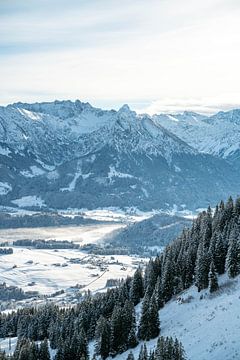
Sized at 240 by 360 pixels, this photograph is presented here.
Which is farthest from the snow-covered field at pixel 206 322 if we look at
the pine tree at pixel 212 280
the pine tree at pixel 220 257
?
the pine tree at pixel 220 257

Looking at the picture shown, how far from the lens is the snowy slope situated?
2514 inches

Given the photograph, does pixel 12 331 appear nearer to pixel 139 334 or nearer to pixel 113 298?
pixel 113 298

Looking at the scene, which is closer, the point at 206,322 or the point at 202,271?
the point at 206,322

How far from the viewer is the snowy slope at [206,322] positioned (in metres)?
63.8

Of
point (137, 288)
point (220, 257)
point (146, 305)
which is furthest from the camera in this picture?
point (137, 288)

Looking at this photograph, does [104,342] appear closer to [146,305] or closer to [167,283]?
[146,305]

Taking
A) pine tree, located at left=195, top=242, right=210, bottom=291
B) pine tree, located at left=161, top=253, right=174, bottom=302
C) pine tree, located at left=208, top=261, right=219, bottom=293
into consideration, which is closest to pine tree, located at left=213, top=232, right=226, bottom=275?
pine tree, located at left=195, top=242, right=210, bottom=291

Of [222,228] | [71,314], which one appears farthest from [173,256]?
[71,314]

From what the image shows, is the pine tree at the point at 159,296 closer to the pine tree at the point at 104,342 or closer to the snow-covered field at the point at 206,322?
the snow-covered field at the point at 206,322

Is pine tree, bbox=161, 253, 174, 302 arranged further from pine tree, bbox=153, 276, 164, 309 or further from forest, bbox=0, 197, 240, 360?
pine tree, bbox=153, 276, 164, 309

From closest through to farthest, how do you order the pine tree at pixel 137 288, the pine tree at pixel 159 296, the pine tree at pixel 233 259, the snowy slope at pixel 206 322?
the snowy slope at pixel 206 322 < the pine tree at pixel 233 259 < the pine tree at pixel 159 296 < the pine tree at pixel 137 288

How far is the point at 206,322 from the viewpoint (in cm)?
7406

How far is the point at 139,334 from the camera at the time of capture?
86062mm

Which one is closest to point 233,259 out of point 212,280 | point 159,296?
point 212,280
